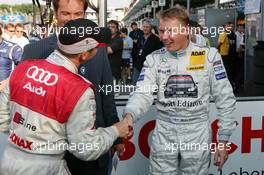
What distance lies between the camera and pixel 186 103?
9.73 ft

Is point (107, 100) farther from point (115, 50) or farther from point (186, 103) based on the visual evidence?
point (115, 50)

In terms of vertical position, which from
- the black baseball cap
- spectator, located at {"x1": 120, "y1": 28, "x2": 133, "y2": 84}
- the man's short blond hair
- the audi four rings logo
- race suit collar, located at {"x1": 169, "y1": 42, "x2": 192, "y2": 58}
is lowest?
spectator, located at {"x1": 120, "y1": 28, "x2": 133, "y2": 84}

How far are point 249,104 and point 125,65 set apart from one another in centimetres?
882

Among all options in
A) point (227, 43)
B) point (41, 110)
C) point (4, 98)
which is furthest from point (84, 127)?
point (227, 43)

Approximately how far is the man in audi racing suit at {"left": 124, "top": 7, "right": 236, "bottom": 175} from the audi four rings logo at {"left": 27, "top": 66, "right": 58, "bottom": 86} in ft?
2.87

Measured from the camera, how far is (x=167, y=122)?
302 centimetres

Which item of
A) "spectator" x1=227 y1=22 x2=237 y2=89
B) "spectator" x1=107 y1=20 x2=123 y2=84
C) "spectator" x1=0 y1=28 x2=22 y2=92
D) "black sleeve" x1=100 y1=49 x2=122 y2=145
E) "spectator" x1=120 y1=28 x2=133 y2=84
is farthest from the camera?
"spectator" x1=120 y1=28 x2=133 y2=84

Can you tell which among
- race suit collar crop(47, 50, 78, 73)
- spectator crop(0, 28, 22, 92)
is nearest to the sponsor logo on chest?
race suit collar crop(47, 50, 78, 73)

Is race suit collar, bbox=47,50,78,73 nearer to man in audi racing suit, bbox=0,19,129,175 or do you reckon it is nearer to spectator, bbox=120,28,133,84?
man in audi racing suit, bbox=0,19,129,175

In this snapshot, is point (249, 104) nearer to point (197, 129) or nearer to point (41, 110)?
point (197, 129)

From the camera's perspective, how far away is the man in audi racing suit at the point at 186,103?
296cm

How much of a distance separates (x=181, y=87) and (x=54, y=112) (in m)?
1.12

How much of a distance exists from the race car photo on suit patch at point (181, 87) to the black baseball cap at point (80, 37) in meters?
0.84

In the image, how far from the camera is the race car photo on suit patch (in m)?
2.97
